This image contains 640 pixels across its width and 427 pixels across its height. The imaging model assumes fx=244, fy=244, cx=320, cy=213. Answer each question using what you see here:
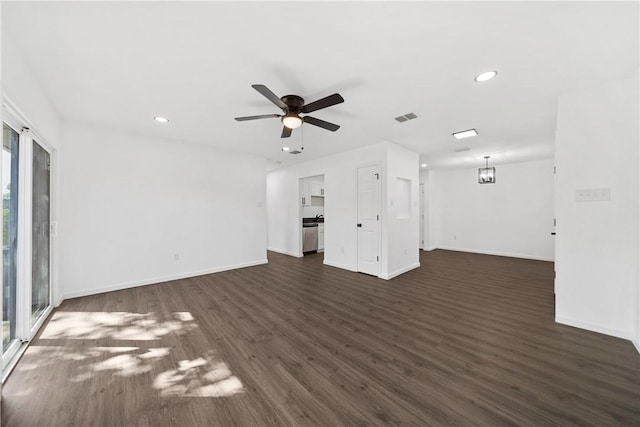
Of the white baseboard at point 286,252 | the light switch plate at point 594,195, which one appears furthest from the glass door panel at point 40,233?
the light switch plate at point 594,195

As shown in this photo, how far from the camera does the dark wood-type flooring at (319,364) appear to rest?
4.94 feet

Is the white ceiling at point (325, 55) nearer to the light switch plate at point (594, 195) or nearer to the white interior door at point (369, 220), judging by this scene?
the light switch plate at point (594, 195)

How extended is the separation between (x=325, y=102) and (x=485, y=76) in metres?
1.52

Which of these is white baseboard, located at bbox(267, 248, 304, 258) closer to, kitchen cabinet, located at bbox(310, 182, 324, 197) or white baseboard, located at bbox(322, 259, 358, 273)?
white baseboard, located at bbox(322, 259, 358, 273)

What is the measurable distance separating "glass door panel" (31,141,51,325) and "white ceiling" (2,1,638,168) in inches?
29.8

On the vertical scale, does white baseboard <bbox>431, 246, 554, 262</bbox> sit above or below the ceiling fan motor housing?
below

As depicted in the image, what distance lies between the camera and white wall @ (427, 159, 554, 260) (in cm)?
609

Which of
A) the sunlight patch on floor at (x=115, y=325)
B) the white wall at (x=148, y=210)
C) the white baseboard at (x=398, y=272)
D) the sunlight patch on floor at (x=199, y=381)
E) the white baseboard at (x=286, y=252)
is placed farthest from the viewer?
the white baseboard at (x=286, y=252)

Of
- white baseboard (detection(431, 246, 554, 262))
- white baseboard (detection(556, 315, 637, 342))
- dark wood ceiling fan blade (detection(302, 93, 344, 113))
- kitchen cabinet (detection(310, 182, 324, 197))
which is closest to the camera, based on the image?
dark wood ceiling fan blade (detection(302, 93, 344, 113))

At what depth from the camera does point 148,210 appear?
4.14 m

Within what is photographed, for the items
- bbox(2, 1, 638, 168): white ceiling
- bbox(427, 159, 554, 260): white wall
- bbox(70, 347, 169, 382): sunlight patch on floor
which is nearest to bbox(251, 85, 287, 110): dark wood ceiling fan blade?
bbox(2, 1, 638, 168): white ceiling

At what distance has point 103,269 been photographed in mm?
3723

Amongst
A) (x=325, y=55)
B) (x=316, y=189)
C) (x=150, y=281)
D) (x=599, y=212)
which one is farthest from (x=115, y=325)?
(x=316, y=189)

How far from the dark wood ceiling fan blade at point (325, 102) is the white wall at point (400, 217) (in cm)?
228
